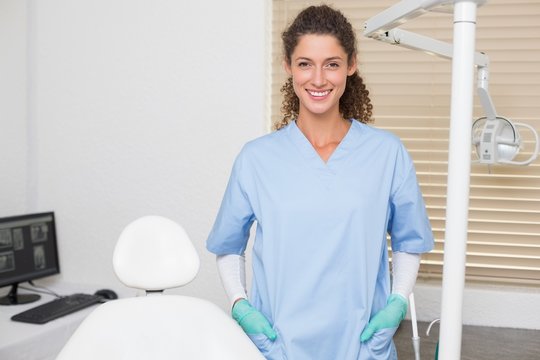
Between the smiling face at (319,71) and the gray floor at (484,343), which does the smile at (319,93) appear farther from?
the gray floor at (484,343)

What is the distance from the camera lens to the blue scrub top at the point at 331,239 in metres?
1.50

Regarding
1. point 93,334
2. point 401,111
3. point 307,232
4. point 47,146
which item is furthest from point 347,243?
point 47,146

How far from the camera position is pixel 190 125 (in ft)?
8.88

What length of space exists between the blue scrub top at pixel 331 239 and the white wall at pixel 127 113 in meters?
1.09

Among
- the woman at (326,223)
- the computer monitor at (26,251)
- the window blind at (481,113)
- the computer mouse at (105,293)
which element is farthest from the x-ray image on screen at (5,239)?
the woman at (326,223)

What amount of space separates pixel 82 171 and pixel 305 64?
159cm

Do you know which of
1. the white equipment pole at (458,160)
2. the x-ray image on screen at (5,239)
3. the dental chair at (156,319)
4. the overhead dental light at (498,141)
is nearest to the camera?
the white equipment pole at (458,160)

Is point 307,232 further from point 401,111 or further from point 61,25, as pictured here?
point 61,25

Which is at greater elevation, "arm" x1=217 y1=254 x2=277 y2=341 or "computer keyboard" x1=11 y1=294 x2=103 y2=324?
"arm" x1=217 y1=254 x2=277 y2=341

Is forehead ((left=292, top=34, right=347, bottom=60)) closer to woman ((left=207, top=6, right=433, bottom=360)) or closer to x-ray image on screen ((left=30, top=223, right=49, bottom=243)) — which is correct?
woman ((left=207, top=6, right=433, bottom=360))

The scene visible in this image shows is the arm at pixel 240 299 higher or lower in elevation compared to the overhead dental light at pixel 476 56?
lower

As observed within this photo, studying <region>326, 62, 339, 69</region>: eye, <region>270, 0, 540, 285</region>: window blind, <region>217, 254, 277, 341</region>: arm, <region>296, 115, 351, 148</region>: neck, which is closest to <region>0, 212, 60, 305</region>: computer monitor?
<region>270, 0, 540, 285</region>: window blind

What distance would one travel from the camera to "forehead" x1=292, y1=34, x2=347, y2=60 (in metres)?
1.52

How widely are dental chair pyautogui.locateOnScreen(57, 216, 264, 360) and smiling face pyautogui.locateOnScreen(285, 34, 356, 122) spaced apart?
1.37 ft
